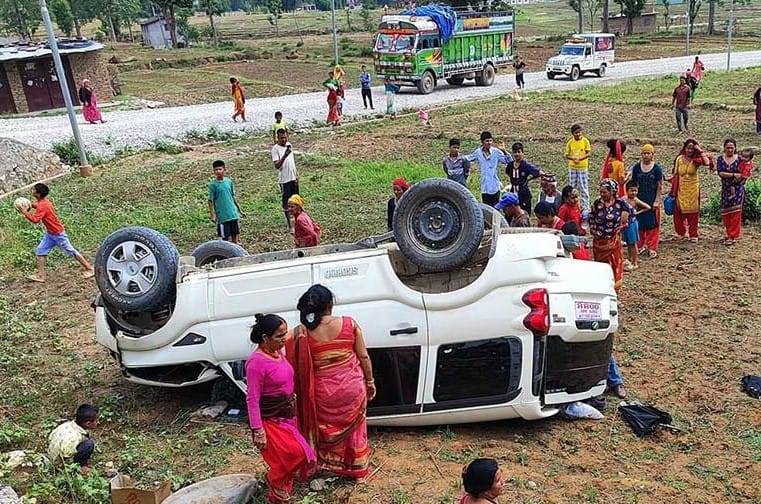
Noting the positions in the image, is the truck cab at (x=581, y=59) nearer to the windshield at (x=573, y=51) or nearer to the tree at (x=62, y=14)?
the windshield at (x=573, y=51)

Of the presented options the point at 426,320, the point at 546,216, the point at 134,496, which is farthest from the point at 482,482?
the point at 546,216

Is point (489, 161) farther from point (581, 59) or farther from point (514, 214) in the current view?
point (581, 59)

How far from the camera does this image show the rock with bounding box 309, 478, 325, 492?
443 cm

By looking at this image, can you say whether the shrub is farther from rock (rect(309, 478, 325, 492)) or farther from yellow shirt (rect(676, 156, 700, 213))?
rock (rect(309, 478, 325, 492))

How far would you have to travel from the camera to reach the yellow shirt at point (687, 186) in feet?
30.4

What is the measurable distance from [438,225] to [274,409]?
5.85 feet

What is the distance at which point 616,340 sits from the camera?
700cm

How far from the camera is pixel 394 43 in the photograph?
27391mm

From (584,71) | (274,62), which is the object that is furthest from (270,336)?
(274,62)

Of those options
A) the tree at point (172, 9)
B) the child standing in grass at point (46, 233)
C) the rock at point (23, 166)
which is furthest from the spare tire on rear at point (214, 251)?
the tree at point (172, 9)

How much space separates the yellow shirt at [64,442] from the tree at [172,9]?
49.4 metres

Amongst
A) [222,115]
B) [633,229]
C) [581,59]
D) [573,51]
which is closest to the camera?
[633,229]

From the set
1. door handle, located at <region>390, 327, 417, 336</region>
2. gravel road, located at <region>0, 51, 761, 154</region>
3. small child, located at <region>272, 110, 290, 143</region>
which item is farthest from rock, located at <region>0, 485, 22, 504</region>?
gravel road, located at <region>0, 51, 761, 154</region>

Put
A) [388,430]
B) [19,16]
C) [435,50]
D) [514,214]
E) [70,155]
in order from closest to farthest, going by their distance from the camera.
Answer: [388,430]
[514,214]
[70,155]
[435,50]
[19,16]
